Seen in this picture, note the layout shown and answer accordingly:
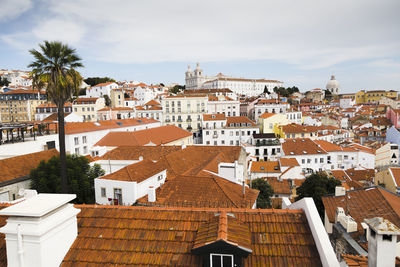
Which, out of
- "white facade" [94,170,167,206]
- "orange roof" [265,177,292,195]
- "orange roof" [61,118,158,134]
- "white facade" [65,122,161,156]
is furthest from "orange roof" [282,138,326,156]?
"white facade" [94,170,167,206]

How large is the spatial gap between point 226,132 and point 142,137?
76.2ft

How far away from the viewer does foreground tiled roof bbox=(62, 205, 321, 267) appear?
393 cm

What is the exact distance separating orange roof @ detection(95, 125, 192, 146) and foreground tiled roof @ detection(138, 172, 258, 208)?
749 inches

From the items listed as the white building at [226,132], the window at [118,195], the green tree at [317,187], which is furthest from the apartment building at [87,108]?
the window at [118,195]

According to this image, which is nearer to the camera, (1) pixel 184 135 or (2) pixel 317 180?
(2) pixel 317 180

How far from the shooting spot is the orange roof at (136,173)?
1446 cm

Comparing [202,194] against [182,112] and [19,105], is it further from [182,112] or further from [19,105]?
[19,105]

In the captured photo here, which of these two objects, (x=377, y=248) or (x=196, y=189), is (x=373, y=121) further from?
(x=377, y=248)

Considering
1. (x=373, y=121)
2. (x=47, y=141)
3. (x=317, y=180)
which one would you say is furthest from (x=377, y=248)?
(x=373, y=121)

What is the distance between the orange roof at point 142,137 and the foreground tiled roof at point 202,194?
1902cm

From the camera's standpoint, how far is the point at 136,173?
15.1 metres

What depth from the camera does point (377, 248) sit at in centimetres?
358

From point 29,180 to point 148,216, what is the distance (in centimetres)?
1673

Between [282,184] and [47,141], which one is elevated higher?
[47,141]
